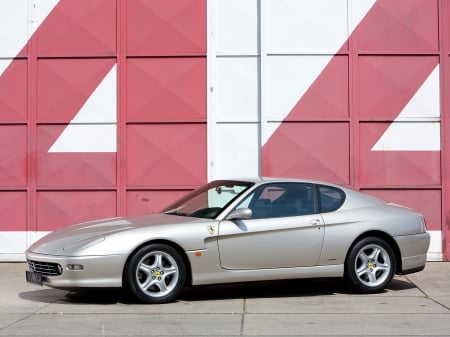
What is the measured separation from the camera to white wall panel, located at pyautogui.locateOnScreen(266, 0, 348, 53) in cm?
1230

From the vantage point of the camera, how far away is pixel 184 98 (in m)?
12.2

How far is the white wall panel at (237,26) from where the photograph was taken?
12273 mm

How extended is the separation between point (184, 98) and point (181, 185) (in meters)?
1.38

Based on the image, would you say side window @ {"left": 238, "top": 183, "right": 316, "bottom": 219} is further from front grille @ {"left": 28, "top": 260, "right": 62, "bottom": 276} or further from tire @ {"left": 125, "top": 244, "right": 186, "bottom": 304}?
front grille @ {"left": 28, "top": 260, "right": 62, "bottom": 276}

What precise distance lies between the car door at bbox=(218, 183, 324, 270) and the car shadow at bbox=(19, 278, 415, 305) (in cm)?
58

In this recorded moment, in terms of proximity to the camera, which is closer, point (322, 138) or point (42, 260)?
point (42, 260)

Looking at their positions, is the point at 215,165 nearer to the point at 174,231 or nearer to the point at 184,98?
the point at 184,98

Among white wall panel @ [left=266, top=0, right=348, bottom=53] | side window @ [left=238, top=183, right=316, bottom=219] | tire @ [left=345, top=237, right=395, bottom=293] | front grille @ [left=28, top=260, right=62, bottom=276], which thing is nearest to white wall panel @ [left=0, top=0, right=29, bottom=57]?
white wall panel @ [left=266, top=0, right=348, bottom=53]

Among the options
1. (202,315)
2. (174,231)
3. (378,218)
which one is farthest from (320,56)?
(202,315)

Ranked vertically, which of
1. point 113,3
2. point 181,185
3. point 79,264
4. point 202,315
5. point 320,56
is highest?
point 113,3

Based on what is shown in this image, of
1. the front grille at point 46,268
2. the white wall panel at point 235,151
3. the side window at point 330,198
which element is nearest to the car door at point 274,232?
the side window at point 330,198

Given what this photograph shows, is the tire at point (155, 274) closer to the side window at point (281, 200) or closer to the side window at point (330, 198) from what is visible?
the side window at point (281, 200)

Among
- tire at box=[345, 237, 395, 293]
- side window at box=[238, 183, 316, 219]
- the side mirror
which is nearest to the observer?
the side mirror

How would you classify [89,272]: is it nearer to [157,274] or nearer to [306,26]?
[157,274]
